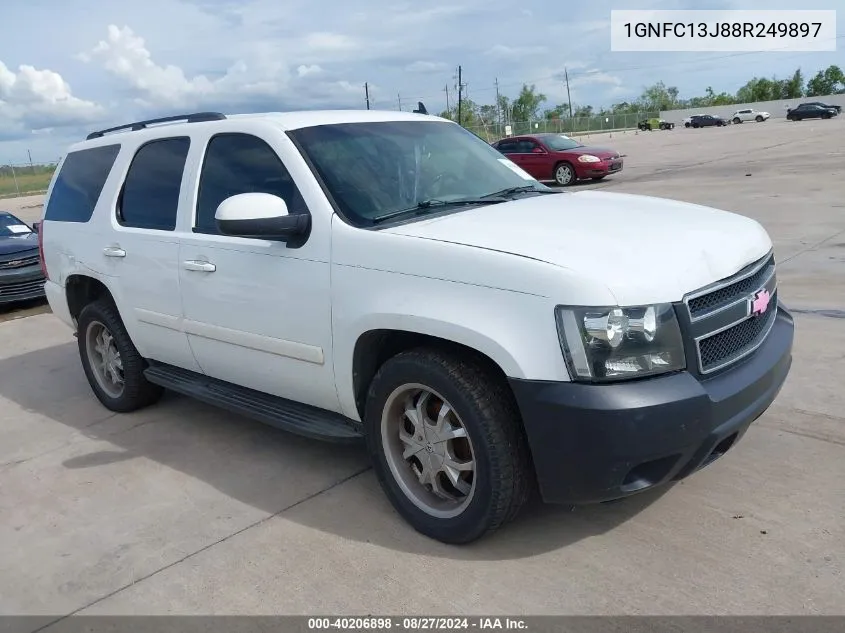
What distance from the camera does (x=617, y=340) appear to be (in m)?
2.79

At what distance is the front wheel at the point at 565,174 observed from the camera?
71.5 ft

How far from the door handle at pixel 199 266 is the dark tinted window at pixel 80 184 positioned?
1.42 m

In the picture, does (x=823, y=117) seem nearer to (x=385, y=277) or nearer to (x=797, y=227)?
(x=797, y=227)

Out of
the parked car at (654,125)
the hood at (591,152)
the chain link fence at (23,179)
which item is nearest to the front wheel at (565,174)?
the hood at (591,152)

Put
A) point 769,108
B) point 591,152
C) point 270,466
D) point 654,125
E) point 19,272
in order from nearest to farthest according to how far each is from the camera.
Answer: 1. point 270,466
2. point 19,272
3. point 591,152
4. point 654,125
5. point 769,108

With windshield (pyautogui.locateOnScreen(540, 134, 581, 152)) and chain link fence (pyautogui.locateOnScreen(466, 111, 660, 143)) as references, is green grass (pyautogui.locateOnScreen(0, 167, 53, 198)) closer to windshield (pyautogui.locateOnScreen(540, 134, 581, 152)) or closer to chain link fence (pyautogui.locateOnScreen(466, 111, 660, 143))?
chain link fence (pyautogui.locateOnScreen(466, 111, 660, 143))

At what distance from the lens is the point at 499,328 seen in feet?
9.61

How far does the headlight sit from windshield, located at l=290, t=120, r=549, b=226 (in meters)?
1.21

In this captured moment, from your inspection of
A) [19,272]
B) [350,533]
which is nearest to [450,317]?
[350,533]

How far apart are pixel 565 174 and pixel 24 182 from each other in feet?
123

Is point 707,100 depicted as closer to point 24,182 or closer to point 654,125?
point 654,125

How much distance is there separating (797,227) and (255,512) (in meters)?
9.53

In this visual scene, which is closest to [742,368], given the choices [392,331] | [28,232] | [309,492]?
[392,331]

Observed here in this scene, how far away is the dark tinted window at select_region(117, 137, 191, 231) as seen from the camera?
461 cm
